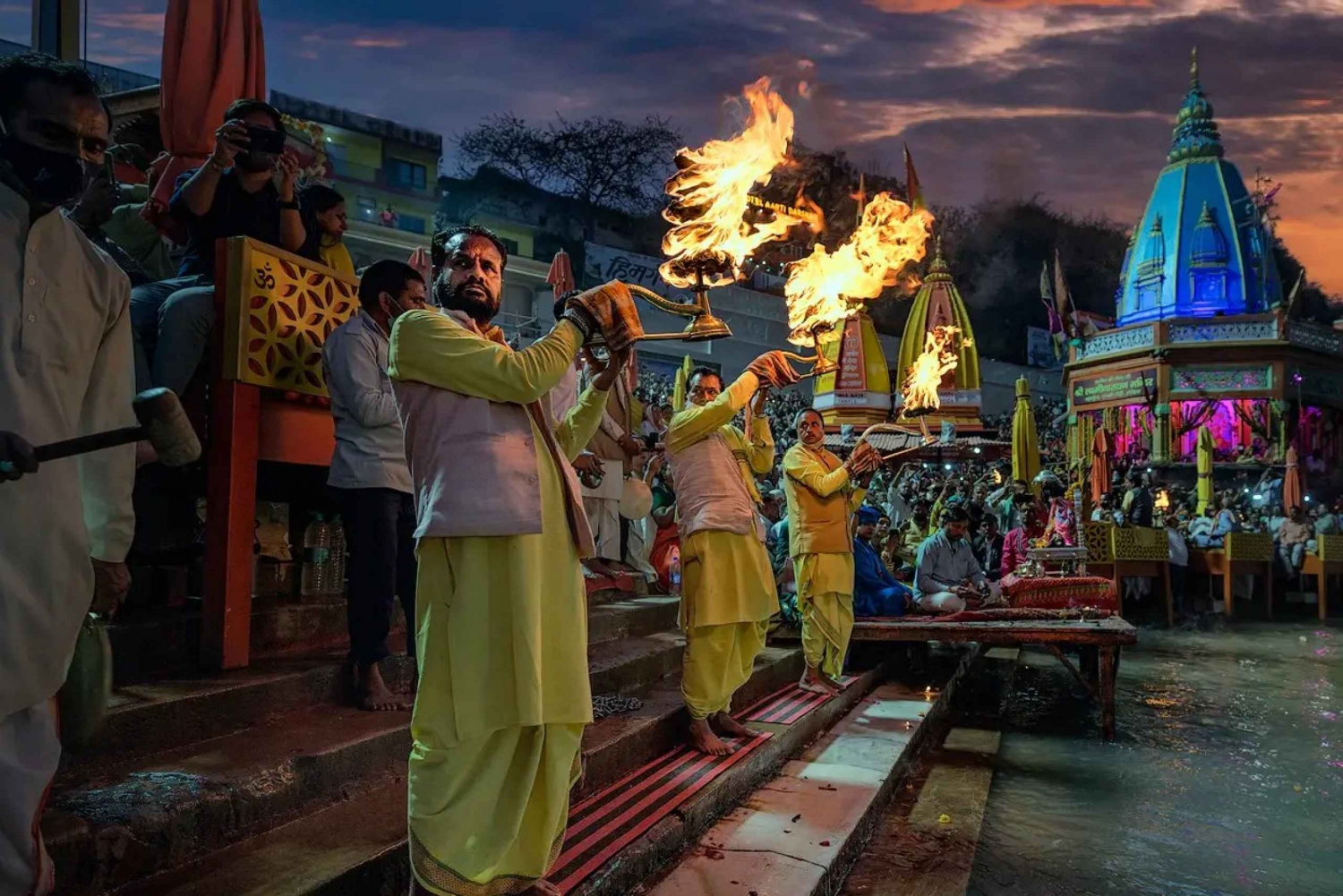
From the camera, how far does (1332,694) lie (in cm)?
809

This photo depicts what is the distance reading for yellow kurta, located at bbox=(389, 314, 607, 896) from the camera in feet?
7.37

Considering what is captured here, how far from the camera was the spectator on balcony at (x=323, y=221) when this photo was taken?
167 inches

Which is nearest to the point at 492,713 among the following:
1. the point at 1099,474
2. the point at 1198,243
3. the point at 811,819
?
the point at 811,819

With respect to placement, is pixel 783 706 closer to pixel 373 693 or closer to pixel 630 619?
pixel 630 619

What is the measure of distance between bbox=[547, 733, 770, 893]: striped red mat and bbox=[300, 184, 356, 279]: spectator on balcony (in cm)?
270

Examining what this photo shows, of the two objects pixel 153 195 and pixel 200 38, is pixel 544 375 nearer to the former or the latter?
pixel 153 195

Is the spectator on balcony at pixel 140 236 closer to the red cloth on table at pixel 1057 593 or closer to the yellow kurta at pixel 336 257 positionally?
the yellow kurta at pixel 336 257

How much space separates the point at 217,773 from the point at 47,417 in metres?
1.24

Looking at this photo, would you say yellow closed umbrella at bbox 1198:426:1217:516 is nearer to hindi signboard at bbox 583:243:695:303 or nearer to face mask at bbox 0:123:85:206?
hindi signboard at bbox 583:243:695:303

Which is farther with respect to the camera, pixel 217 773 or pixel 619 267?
pixel 619 267

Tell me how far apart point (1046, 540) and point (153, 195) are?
1017cm

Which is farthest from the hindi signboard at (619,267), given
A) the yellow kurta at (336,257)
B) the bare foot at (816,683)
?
the yellow kurta at (336,257)

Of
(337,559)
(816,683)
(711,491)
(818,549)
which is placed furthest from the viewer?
(816,683)

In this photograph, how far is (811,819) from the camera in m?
3.83
